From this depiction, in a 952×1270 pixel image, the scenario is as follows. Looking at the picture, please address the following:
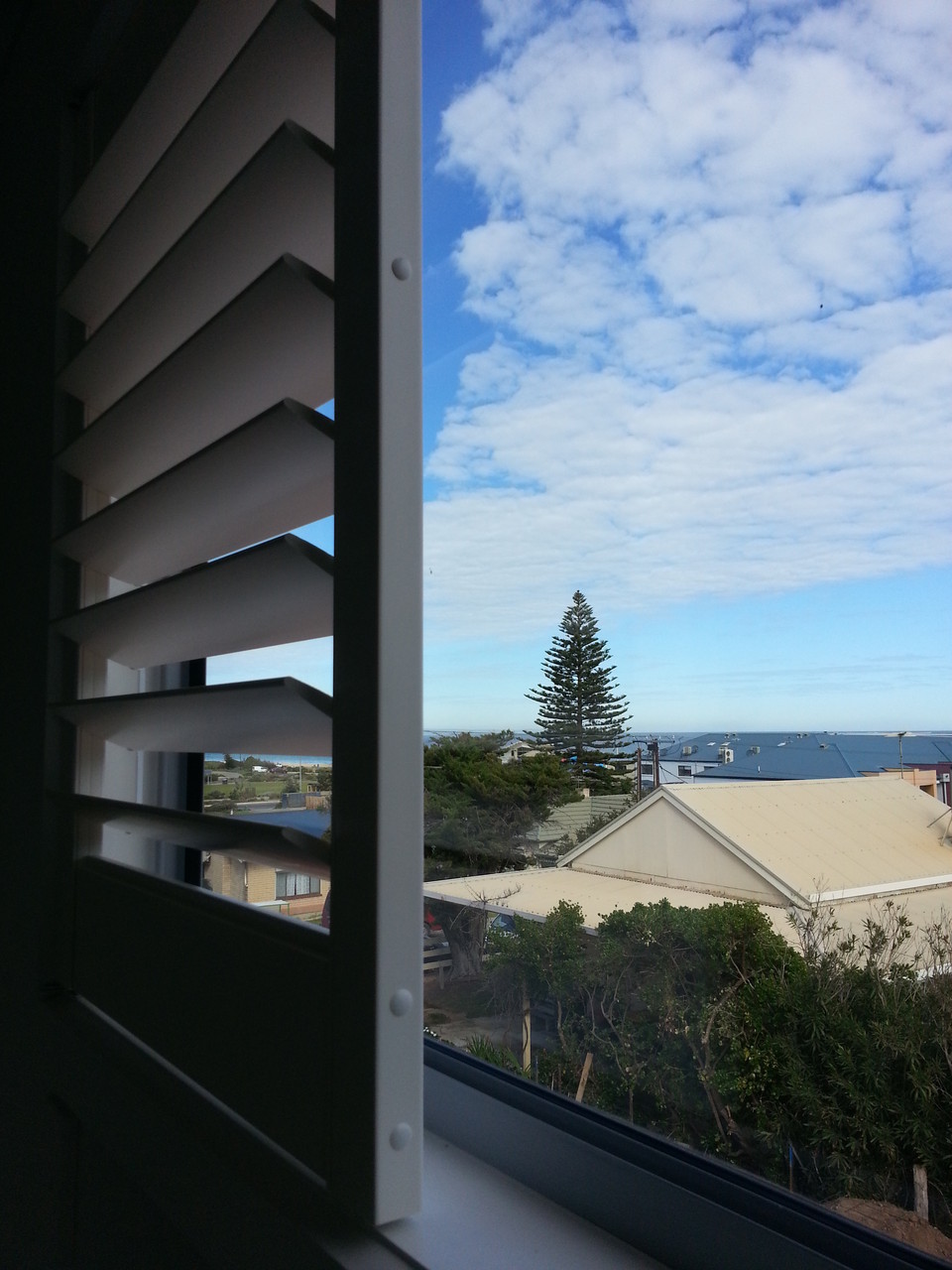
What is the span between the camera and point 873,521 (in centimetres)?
45

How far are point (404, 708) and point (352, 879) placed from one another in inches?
4.6

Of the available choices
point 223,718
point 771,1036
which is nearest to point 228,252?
point 223,718

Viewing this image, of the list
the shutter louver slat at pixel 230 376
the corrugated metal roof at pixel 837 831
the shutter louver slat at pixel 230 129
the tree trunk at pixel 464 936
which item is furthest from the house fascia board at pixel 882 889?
the shutter louver slat at pixel 230 129

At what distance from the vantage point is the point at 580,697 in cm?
65

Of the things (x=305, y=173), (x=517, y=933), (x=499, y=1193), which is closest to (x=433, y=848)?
(x=517, y=933)

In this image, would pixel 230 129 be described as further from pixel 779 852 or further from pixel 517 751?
pixel 779 852

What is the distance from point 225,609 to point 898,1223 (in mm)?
610

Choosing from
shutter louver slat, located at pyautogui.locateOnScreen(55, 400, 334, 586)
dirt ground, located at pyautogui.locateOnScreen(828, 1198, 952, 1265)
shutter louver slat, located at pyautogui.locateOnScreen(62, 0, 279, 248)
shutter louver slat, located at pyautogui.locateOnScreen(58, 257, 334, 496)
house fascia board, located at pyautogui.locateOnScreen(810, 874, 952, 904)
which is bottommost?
dirt ground, located at pyautogui.locateOnScreen(828, 1198, 952, 1265)

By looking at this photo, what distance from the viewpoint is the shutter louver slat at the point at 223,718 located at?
2.05 feet

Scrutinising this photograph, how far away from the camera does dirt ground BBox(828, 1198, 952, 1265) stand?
0.42 m

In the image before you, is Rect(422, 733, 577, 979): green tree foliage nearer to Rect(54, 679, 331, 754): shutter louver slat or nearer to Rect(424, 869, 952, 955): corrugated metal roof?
Rect(424, 869, 952, 955): corrugated metal roof

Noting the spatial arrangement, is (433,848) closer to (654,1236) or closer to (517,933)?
(517,933)

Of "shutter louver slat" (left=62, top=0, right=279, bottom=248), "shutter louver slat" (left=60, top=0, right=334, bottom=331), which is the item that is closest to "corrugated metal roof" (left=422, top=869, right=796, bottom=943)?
"shutter louver slat" (left=60, top=0, right=334, bottom=331)

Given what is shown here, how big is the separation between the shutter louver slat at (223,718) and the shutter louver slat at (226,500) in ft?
0.49
